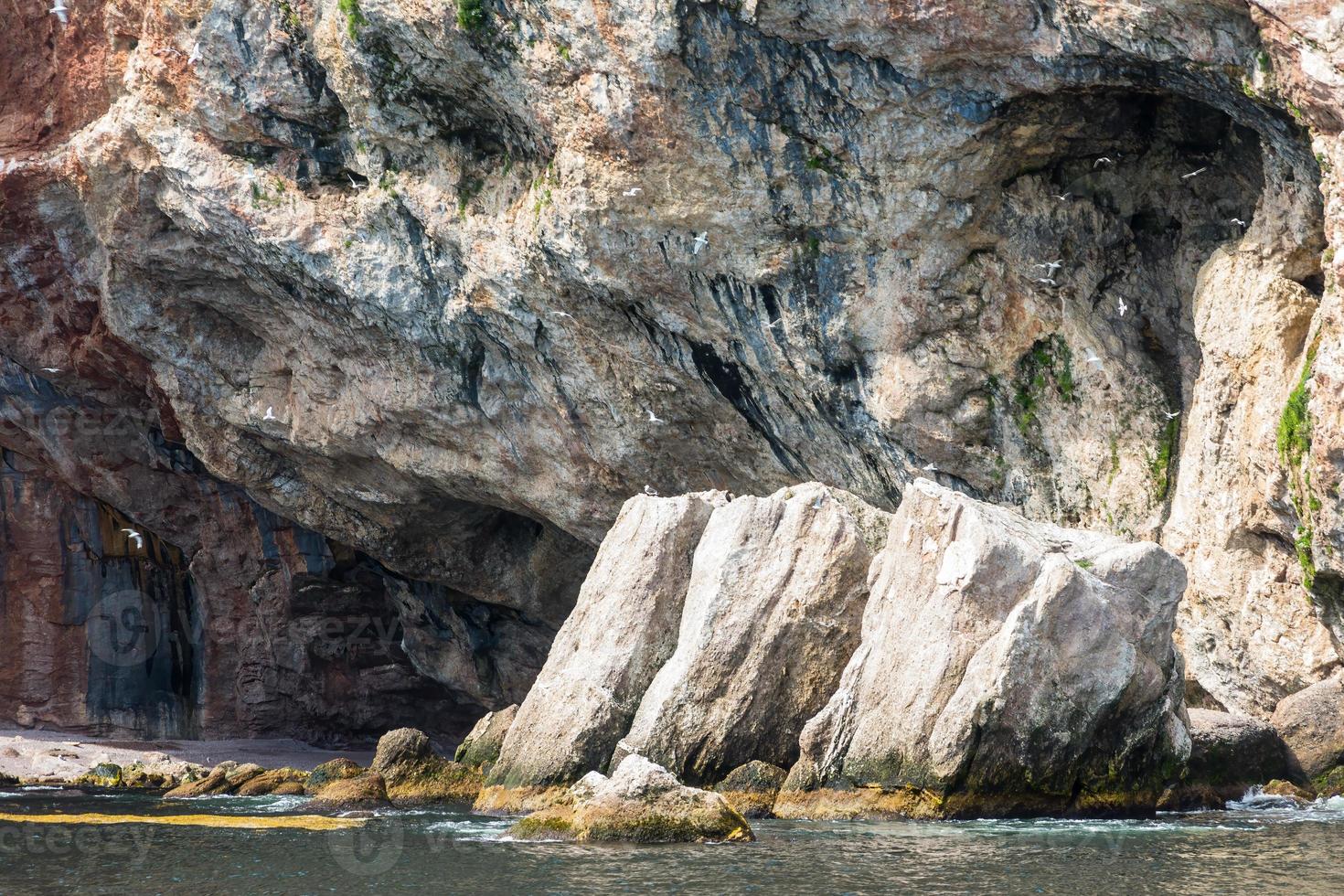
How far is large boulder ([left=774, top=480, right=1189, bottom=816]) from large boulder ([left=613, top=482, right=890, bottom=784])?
4.70 feet

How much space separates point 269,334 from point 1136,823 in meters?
23.7

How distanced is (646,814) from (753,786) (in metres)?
3.69

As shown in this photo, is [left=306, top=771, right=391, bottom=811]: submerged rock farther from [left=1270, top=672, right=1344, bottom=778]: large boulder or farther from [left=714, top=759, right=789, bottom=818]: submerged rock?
[left=1270, top=672, right=1344, bottom=778]: large boulder

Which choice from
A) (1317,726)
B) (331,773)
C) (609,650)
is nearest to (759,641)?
Result: (609,650)

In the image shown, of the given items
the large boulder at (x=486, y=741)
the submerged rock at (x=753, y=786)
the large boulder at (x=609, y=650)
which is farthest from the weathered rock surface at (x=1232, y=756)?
the large boulder at (x=486, y=741)

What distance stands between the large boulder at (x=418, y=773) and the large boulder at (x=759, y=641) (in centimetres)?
536

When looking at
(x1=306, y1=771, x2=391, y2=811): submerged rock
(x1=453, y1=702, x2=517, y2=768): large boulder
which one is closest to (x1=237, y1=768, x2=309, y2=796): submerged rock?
(x1=306, y1=771, x2=391, y2=811): submerged rock

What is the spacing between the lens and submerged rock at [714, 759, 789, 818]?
20.9 metres

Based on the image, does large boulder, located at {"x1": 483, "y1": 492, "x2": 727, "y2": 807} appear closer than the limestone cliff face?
No

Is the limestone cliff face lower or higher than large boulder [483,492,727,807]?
higher

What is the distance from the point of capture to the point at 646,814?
17984 mm

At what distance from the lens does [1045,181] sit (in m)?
25.3

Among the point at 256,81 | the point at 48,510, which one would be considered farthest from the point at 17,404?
the point at 256,81

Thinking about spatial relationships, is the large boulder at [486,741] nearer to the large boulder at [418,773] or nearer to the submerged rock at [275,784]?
the large boulder at [418,773]
